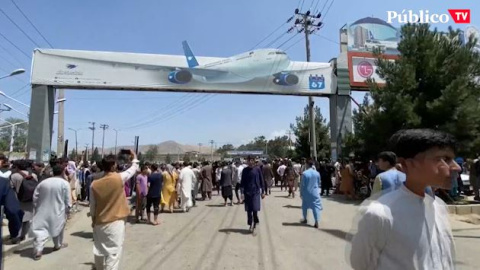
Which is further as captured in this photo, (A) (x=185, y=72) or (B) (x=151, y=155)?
(B) (x=151, y=155)

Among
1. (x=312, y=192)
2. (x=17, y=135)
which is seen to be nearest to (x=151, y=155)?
(x=17, y=135)

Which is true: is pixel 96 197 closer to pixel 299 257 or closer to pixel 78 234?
pixel 299 257

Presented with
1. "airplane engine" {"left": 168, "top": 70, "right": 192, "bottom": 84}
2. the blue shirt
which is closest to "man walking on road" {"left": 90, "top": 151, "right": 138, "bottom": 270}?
the blue shirt

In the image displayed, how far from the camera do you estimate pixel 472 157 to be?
15.6 meters

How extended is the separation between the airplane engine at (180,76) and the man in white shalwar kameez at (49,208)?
1660 cm

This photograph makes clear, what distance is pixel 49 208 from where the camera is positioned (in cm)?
772

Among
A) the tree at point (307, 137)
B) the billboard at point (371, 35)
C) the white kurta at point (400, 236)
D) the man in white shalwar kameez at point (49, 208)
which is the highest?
the billboard at point (371, 35)

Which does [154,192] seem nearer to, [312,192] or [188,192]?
[188,192]

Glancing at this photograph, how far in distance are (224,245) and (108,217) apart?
3.41m

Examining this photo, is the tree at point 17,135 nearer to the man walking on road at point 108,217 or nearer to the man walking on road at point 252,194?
the man walking on road at point 252,194

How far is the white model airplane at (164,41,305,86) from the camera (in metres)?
24.3

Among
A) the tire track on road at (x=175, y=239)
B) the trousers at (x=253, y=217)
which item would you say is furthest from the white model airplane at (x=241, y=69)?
the trousers at (x=253, y=217)

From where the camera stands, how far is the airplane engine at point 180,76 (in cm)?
2412

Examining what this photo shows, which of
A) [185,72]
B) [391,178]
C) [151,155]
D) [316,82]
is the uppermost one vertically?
[185,72]
